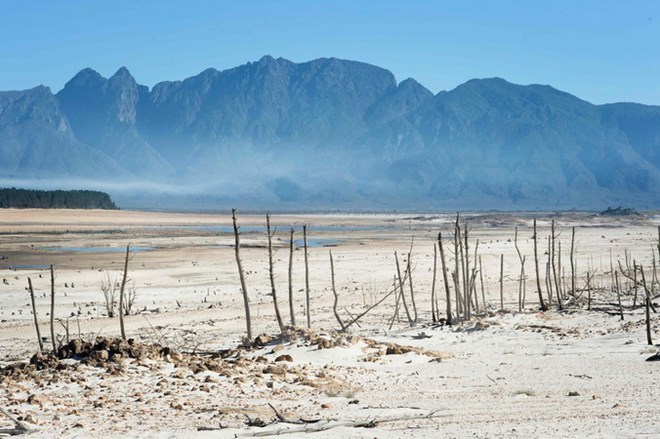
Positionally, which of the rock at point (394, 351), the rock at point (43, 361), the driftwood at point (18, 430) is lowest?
the rock at point (394, 351)

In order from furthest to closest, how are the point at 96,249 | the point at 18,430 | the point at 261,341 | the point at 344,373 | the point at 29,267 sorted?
the point at 96,249, the point at 29,267, the point at 261,341, the point at 344,373, the point at 18,430

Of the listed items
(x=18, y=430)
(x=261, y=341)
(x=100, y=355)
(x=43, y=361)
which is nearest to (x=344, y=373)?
(x=261, y=341)

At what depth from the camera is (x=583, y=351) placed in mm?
18484

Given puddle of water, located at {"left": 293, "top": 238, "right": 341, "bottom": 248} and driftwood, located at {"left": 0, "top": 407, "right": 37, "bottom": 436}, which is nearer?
driftwood, located at {"left": 0, "top": 407, "right": 37, "bottom": 436}

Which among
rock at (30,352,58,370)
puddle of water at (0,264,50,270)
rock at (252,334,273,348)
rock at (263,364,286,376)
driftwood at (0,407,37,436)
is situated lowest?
puddle of water at (0,264,50,270)

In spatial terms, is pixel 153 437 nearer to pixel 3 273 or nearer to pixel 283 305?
pixel 283 305

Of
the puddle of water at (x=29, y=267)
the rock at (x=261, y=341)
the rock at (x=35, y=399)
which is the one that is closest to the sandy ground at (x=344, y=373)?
the rock at (x=35, y=399)

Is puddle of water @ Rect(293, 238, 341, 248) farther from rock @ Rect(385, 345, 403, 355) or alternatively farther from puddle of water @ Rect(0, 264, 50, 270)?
rock @ Rect(385, 345, 403, 355)

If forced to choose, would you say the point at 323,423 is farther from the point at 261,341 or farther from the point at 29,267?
the point at 29,267

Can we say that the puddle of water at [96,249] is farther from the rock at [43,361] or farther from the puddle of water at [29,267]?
the rock at [43,361]

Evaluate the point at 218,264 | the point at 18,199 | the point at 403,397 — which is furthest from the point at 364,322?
the point at 18,199

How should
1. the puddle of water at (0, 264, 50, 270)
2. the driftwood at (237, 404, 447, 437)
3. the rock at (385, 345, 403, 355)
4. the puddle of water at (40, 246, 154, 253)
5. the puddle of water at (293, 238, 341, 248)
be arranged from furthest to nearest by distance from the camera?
the puddle of water at (293, 238, 341, 248)
the puddle of water at (40, 246, 154, 253)
the puddle of water at (0, 264, 50, 270)
the rock at (385, 345, 403, 355)
the driftwood at (237, 404, 447, 437)

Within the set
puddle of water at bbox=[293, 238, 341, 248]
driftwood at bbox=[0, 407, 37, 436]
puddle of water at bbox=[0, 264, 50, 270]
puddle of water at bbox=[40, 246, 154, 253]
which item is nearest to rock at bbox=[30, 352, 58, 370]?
driftwood at bbox=[0, 407, 37, 436]

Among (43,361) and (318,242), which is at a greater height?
(43,361)
